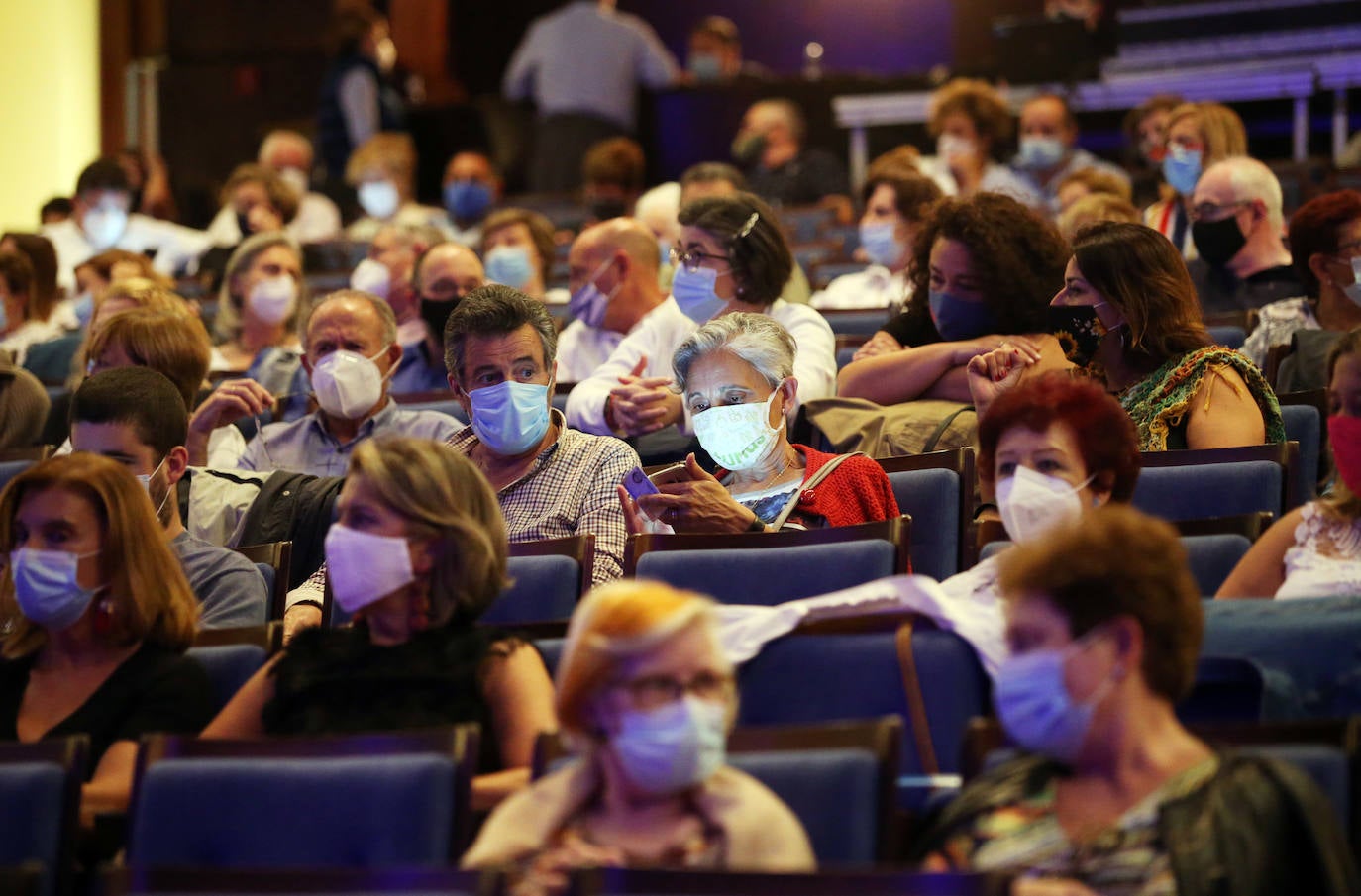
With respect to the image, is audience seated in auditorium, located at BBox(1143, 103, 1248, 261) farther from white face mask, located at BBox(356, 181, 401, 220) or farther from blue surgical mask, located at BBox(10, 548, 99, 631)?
white face mask, located at BBox(356, 181, 401, 220)

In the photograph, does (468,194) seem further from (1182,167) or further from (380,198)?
(1182,167)

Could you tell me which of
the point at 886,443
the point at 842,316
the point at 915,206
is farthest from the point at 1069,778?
the point at 915,206

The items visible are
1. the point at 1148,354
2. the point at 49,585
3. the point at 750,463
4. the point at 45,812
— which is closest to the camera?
the point at 45,812

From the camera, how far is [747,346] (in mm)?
3498

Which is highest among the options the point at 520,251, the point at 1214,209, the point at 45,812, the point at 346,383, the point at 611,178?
the point at 611,178

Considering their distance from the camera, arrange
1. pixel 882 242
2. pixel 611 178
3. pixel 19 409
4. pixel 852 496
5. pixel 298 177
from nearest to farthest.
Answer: pixel 852 496, pixel 19 409, pixel 882 242, pixel 611 178, pixel 298 177

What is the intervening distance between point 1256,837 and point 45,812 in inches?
60.4

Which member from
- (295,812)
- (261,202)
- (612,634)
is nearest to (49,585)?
(295,812)

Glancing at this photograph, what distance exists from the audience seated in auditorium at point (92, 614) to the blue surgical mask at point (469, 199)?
19.5 ft

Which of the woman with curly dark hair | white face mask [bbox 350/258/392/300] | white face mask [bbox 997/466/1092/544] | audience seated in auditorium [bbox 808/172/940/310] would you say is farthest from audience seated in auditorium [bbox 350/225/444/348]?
white face mask [bbox 997/466/1092/544]

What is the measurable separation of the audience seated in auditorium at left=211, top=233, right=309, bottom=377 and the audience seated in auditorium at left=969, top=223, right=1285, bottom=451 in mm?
2704

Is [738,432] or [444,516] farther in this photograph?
[738,432]

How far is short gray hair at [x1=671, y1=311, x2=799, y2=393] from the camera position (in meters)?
3.48

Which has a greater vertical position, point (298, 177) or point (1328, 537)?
point (298, 177)
